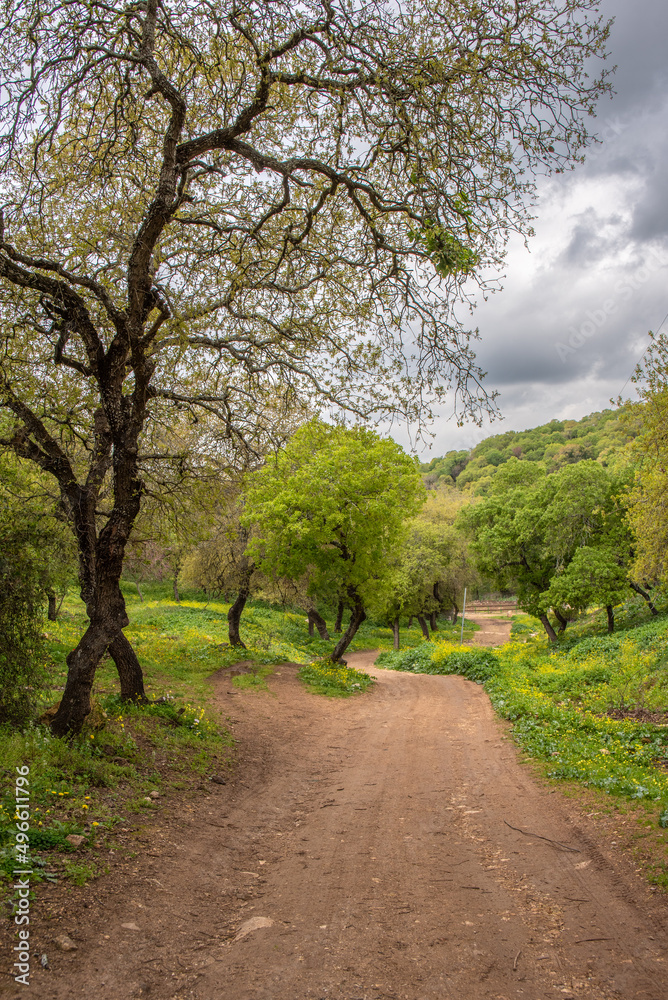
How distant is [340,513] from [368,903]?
11.8m

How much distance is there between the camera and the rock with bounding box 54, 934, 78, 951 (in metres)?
3.51

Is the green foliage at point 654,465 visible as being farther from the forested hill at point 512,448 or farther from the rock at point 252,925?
the forested hill at point 512,448

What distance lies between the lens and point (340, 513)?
15.9m

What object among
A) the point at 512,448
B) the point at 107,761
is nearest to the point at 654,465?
the point at 107,761

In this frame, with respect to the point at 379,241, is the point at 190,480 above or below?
below

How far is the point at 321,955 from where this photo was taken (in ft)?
12.3

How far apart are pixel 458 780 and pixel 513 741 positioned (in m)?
2.54

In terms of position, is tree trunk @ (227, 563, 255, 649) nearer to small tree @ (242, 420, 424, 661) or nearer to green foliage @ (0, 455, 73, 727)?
small tree @ (242, 420, 424, 661)

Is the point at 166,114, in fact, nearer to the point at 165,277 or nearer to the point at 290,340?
the point at 165,277

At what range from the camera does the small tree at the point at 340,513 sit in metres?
15.9

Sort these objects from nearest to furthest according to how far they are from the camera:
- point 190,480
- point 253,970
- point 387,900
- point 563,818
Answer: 1. point 253,970
2. point 387,900
3. point 563,818
4. point 190,480

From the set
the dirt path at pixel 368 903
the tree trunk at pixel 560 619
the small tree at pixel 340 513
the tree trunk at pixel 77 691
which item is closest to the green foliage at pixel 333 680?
the small tree at pixel 340 513

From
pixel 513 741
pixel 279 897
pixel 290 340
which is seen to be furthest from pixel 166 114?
pixel 513 741

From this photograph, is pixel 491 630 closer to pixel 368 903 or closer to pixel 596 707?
pixel 596 707
